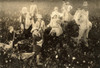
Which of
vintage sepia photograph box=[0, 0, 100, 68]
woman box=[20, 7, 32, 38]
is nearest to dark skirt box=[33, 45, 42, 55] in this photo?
vintage sepia photograph box=[0, 0, 100, 68]

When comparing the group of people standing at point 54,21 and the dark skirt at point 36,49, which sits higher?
the group of people standing at point 54,21

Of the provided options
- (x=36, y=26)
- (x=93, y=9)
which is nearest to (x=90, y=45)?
(x=93, y=9)

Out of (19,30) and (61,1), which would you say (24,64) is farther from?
(61,1)

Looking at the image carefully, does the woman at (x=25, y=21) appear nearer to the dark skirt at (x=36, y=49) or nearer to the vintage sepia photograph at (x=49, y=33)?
the vintage sepia photograph at (x=49, y=33)

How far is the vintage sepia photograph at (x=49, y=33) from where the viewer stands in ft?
5.26

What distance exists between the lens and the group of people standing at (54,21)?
1620 mm

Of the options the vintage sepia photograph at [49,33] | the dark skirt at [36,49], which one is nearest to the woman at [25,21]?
the vintage sepia photograph at [49,33]

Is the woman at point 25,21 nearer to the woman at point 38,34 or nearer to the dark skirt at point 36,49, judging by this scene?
the woman at point 38,34

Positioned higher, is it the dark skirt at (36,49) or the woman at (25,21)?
the woman at (25,21)

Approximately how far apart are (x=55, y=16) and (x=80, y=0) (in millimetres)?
319

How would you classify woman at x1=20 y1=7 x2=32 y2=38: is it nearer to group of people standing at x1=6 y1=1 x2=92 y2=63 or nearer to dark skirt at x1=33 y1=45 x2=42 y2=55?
group of people standing at x1=6 y1=1 x2=92 y2=63

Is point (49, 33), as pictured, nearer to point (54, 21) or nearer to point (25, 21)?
point (54, 21)

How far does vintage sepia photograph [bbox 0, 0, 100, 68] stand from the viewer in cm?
160

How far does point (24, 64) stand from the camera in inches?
66.1
